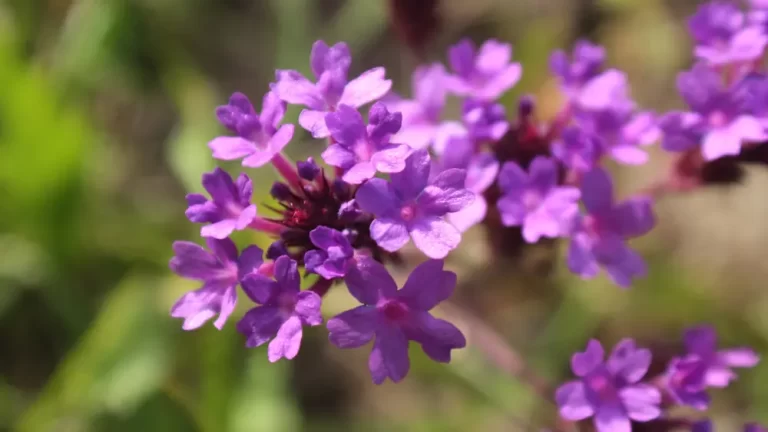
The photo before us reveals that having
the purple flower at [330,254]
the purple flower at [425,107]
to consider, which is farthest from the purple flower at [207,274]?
the purple flower at [425,107]

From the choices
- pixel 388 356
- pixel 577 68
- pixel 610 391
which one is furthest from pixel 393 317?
pixel 577 68

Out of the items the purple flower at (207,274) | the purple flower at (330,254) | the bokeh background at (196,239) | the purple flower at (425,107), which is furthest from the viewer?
the bokeh background at (196,239)

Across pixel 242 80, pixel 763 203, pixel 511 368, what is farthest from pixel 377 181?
pixel 763 203

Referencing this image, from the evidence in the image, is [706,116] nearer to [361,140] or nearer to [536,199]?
[536,199]

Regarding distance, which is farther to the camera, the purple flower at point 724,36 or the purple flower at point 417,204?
the purple flower at point 724,36

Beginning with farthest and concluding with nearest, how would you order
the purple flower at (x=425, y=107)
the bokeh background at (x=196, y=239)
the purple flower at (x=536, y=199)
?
the bokeh background at (x=196, y=239) < the purple flower at (x=425, y=107) < the purple flower at (x=536, y=199)

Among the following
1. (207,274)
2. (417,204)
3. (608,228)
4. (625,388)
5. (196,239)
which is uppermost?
(608,228)

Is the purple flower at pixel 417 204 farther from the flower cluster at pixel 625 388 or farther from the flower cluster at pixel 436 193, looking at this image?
the flower cluster at pixel 625 388

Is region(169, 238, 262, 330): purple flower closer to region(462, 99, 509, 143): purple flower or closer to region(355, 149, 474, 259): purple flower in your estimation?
region(355, 149, 474, 259): purple flower
